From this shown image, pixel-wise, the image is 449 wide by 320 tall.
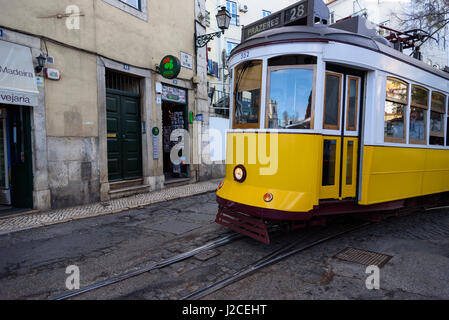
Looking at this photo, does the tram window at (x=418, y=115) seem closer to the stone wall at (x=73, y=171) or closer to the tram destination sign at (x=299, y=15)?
the tram destination sign at (x=299, y=15)

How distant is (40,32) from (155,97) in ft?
12.0

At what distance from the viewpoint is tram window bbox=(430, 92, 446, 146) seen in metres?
5.98

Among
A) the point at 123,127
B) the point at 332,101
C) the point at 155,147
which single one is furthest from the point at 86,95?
the point at 332,101

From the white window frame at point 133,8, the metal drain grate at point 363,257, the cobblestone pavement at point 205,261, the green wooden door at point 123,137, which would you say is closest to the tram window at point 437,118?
the cobblestone pavement at point 205,261

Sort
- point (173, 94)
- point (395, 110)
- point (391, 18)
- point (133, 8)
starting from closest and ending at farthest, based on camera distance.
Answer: point (395, 110), point (133, 8), point (173, 94), point (391, 18)

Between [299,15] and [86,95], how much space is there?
557 cm

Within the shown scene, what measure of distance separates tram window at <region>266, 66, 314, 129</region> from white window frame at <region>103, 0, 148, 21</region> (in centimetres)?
624

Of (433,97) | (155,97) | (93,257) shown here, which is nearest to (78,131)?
(155,97)

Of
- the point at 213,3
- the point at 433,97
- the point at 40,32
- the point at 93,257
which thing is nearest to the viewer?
the point at 93,257

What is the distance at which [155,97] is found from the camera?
9633 millimetres

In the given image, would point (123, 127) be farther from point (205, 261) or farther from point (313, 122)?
point (313, 122)

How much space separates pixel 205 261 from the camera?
392 cm

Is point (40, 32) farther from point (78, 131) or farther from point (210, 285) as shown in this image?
point (210, 285)

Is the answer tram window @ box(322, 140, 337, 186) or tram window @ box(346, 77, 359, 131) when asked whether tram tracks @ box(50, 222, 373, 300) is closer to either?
tram window @ box(322, 140, 337, 186)
